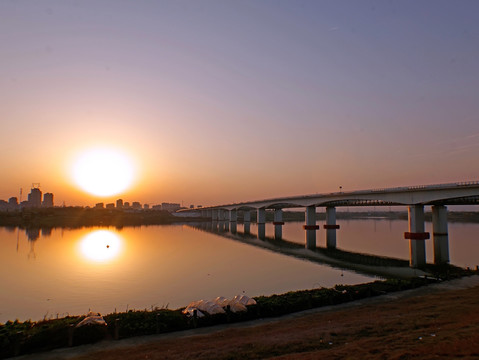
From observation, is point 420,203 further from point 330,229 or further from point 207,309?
point 207,309

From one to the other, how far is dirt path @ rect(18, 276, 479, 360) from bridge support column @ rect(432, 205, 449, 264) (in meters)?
37.0

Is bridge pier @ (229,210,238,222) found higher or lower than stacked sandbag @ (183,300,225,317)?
higher

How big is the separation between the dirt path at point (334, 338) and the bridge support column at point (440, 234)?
37.0 metres

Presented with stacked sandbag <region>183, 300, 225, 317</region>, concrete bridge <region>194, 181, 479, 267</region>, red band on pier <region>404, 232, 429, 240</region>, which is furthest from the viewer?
red band on pier <region>404, 232, 429, 240</region>

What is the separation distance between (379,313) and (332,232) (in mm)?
69765

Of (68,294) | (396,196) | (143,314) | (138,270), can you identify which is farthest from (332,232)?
(143,314)

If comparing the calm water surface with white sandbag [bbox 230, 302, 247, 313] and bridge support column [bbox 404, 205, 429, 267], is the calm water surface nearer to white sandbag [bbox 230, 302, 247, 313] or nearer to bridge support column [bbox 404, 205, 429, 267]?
bridge support column [bbox 404, 205, 429, 267]

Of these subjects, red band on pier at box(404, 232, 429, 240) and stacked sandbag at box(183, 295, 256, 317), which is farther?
red band on pier at box(404, 232, 429, 240)

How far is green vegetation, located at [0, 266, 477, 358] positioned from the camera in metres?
15.2

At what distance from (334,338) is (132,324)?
10.2 meters

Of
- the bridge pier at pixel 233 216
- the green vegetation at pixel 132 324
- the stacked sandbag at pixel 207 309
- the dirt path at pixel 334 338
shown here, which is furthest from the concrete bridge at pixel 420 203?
the bridge pier at pixel 233 216

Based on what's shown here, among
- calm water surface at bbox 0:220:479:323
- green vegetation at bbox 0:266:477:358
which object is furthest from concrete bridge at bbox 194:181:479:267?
green vegetation at bbox 0:266:477:358

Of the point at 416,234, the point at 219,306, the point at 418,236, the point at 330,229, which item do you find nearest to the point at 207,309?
the point at 219,306

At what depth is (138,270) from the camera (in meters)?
41.8
